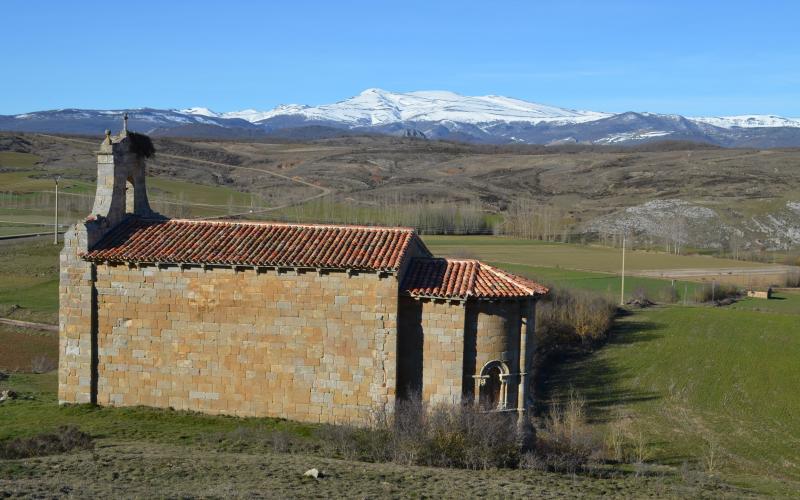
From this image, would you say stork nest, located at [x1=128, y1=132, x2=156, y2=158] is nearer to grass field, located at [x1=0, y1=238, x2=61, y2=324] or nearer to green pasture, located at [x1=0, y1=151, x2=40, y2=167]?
grass field, located at [x1=0, y1=238, x2=61, y2=324]

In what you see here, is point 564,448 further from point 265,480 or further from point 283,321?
point 265,480

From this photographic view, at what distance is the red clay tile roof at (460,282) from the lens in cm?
1961

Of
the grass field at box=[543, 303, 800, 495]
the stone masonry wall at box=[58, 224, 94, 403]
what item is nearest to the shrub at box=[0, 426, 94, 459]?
the stone masonry wall at box=[58, 224, 94, 403]

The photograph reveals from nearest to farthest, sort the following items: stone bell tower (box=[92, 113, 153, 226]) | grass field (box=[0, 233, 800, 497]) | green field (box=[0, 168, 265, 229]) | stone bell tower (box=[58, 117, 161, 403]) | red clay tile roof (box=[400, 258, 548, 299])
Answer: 1. grass field (box=[0, 233, 800, 497])
2. red clay tile roof (box=[400, 258, 548, 299])
3. stone bell tower (box=[58, 117, 161, 403])
4. stone bell tower (box=[92, 113, 153, 226])
5. green field (box=[0, 168, 265, 229])

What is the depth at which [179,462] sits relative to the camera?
52.9 ft

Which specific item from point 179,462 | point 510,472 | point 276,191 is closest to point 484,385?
point 510,472

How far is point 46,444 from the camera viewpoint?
57.5 feet

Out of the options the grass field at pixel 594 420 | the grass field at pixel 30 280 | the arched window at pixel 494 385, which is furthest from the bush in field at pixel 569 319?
the arched window at pixel 494 385

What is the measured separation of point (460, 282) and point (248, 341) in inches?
193

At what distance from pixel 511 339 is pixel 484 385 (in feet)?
3.81

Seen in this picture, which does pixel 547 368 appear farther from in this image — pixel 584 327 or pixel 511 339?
pixel 511 339

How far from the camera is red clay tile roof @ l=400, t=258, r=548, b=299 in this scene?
64.3 ft

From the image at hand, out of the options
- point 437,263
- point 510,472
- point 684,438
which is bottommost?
point 684,438

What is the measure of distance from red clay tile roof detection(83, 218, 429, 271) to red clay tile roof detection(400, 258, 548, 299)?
70 centimetres
